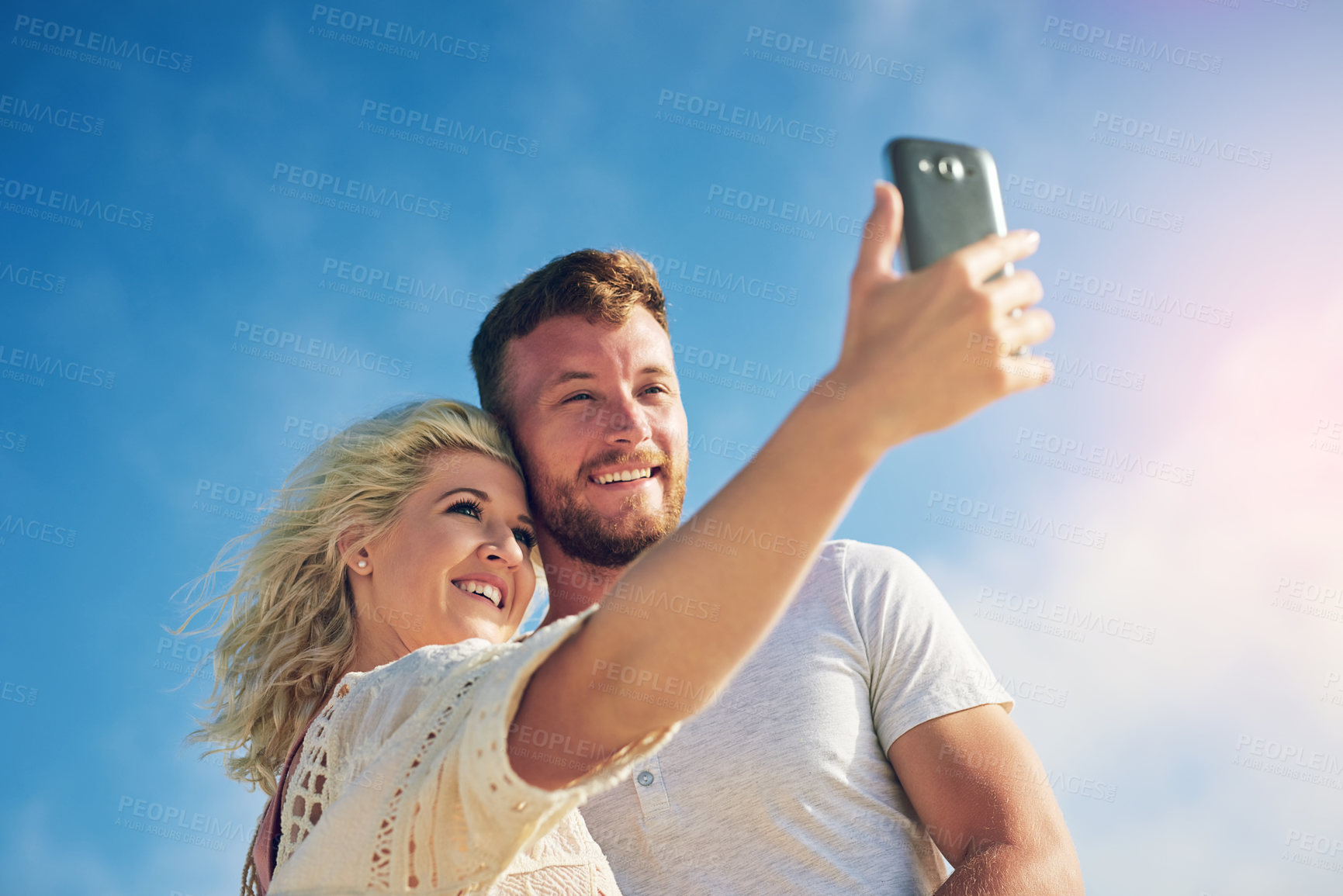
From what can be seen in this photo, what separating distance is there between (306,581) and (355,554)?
8.8 inches

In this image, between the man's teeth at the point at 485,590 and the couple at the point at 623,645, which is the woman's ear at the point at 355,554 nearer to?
the couple at the point at 623,645

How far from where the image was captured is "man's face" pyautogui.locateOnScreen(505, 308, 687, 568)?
3641mm

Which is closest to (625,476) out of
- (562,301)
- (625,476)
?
(625,476)

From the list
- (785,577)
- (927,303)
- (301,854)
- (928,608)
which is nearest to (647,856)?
(928,608)

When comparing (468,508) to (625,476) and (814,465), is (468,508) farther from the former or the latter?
(814,465)

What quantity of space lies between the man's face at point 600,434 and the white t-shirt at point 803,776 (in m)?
0.97

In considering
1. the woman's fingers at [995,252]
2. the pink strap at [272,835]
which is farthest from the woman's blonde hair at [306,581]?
the woman's fingers at [995,252]

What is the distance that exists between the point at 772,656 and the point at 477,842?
5.87 feet

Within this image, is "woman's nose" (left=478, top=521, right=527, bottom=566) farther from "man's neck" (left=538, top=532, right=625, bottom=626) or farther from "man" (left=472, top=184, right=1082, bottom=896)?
"man's neck" (left=538, top=532, right=625, bottom=626)

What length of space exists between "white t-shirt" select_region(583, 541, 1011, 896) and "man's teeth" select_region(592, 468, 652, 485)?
1033mm

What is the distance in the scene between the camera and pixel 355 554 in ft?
9.17

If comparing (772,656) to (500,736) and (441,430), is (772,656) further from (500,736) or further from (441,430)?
(500,736)

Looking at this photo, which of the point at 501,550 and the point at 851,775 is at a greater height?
the point at 501,550

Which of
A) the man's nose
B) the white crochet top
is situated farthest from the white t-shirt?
the white crochet top
